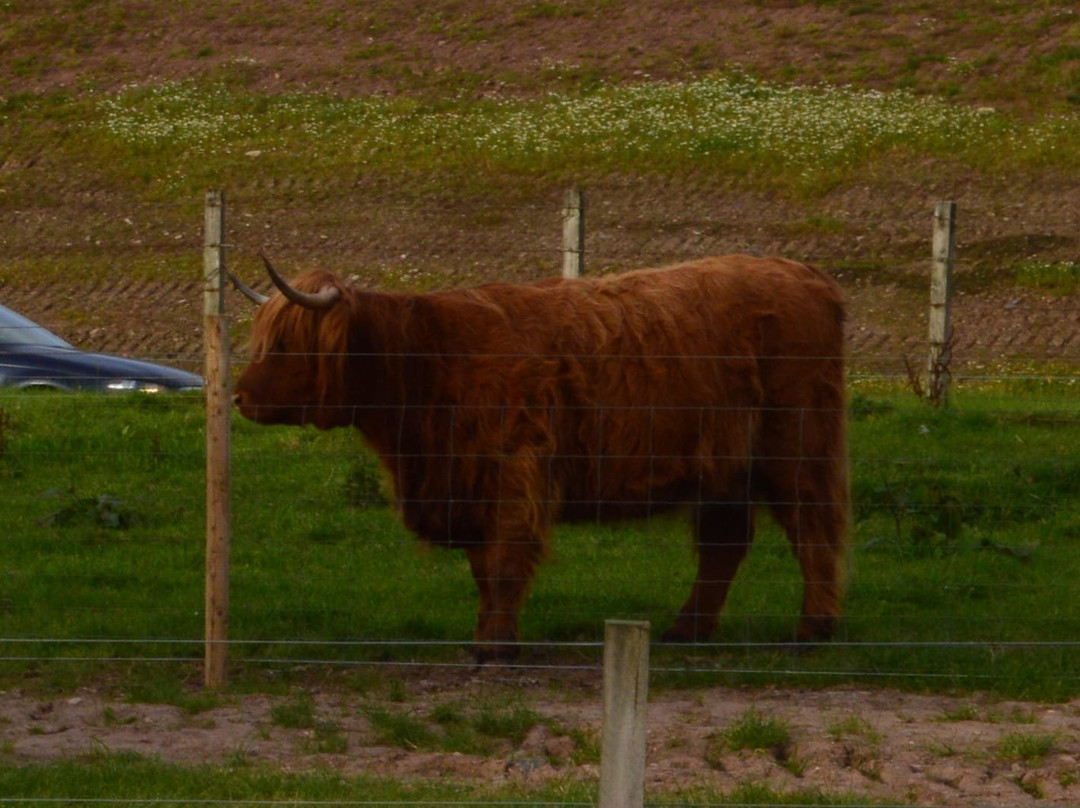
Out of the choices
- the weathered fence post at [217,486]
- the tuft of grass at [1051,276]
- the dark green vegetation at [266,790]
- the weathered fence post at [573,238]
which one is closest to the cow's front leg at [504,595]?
the weathered fence post at [217,486]

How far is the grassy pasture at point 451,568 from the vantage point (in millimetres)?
7902

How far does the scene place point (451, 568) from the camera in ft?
31.4

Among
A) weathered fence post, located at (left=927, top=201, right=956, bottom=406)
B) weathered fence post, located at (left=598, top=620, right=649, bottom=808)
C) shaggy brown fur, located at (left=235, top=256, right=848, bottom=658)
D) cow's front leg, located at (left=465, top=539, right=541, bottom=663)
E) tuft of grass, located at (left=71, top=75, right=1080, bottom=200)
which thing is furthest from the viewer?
tuft of grass, located at (left=71, top=75, right=1080, bottom=200)

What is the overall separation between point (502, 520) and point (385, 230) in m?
16.4

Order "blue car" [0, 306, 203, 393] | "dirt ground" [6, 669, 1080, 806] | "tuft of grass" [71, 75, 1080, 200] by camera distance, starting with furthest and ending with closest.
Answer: "tuft of grass" [71, 75, 1080, 200], "blue car" [0, 306, 203, 393], "dirt ground" [6, 669, 1080, 806]

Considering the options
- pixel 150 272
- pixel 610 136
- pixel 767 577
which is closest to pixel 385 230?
pixel 150 272

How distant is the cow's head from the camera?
26.2 ft

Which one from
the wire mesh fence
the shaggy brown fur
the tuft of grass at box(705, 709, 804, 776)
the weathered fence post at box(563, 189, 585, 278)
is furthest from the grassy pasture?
the weathered fence post at box(563, 189, 585, 278)

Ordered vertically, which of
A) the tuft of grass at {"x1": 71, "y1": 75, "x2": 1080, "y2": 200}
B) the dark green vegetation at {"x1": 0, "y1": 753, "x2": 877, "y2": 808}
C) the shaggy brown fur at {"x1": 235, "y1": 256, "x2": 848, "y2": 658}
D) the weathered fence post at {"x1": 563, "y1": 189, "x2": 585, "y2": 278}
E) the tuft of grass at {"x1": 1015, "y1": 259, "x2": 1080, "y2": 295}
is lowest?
the dark green vegetation at {"x1": 0, "y1": 753, "x2": 877, "y2": 808}

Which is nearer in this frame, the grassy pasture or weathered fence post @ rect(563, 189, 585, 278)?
the grassy pasture

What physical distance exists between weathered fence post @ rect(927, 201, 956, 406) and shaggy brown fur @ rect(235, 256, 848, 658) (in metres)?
4.27

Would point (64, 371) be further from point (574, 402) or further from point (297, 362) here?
point (574, 402)

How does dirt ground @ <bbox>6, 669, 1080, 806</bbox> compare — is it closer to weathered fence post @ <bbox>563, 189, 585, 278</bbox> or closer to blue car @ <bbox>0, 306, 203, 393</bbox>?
weathered fence post @ <bbox>563, 189, 585, 278</bbox>

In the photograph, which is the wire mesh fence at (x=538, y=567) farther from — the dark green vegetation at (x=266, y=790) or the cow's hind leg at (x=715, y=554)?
the dark green vegetation at (x=266, y=790)
